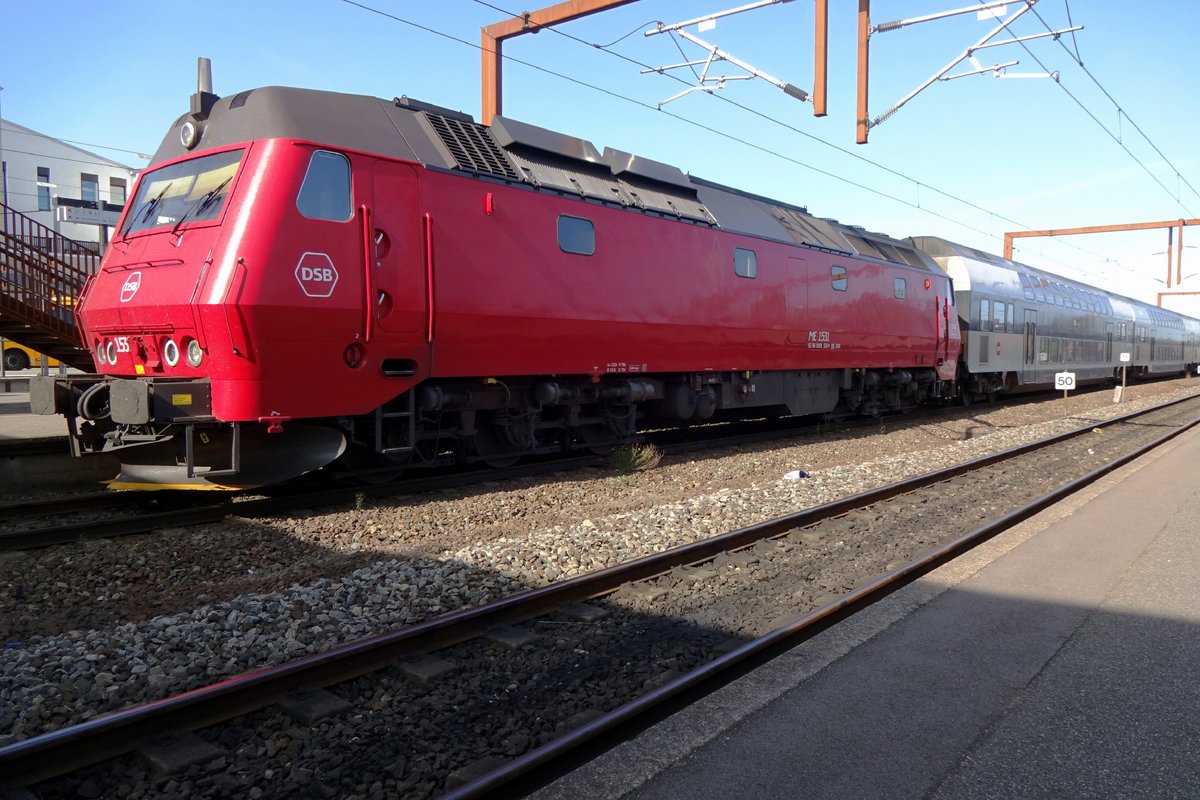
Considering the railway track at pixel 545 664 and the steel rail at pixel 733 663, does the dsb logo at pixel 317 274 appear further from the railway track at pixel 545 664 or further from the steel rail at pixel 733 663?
the steel rail at pixel 733 663

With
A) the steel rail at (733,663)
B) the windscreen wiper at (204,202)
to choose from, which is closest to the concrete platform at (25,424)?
the windscreen wiper at (204,202)

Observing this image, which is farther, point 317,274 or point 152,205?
point 152,205

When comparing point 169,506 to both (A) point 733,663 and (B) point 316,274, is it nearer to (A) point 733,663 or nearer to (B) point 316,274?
(B) point 316,274

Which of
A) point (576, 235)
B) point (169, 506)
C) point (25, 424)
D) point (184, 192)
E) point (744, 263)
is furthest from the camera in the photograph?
point (25, 424)

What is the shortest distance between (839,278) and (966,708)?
465 inches

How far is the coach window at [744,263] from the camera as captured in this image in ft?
39.3

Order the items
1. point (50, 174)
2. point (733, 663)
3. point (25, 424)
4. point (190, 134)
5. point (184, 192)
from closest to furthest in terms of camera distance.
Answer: point (733, 663), point (184, 192), point (190, 134), point (25, 424), point (50, 174)

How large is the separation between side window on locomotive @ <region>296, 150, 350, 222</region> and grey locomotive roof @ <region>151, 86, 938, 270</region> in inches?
8.0

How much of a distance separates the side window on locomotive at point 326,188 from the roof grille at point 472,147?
135 centimetres

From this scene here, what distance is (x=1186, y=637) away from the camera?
175 inches

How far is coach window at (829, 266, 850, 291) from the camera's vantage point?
14320 mm

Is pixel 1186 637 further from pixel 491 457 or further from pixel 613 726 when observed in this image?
pixel 491 457

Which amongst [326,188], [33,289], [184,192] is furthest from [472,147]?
[33,289]

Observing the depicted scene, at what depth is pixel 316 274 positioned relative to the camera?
6.95m
